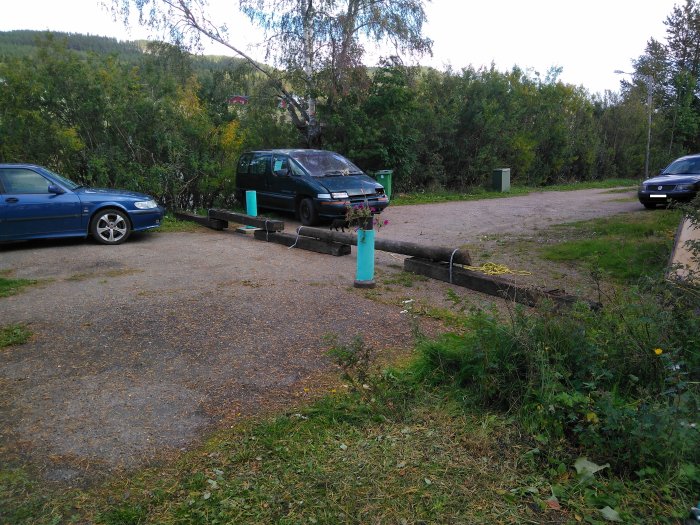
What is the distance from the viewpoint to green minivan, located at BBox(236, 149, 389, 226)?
13.3 metres

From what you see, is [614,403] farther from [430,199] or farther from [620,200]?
[620,200]

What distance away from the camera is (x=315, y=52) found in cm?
1961

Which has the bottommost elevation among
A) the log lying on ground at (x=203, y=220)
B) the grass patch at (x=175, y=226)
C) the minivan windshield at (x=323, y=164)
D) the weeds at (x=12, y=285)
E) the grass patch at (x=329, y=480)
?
the grass patch at (x=329, y=480)

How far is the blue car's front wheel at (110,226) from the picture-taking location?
36.8 feet

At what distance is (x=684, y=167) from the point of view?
1708 centimetres

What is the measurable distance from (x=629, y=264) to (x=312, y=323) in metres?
5.15

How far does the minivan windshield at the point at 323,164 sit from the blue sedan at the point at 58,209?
4.04 m

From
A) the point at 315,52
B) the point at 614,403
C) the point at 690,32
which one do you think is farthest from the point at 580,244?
the point at 690,32

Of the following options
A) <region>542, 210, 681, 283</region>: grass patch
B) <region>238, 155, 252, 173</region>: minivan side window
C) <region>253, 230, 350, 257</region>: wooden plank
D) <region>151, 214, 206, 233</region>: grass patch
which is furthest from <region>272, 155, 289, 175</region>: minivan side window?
<region>542, 210, 681, 283</region>: grass patch

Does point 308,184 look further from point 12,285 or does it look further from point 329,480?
point 329,480

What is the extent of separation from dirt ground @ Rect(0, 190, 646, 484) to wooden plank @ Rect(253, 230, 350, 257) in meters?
0.17

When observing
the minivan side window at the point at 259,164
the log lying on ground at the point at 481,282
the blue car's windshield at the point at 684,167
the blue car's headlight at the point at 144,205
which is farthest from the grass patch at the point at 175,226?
the blue car's windshield at the point at 684,167

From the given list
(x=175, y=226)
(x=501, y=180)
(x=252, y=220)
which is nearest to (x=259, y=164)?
(x=175, y=226)

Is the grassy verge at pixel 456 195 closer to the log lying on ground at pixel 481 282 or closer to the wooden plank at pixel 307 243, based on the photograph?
the wooden plank at pixel 307 243
